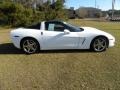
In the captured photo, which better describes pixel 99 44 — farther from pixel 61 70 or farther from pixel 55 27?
pixel 61 70

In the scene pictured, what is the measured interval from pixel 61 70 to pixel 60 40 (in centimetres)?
267

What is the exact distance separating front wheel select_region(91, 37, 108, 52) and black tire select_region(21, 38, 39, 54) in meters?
2.12

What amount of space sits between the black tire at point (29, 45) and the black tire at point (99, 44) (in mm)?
2084

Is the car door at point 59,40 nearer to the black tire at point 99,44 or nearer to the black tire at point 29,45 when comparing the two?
the black tire at point 29,45

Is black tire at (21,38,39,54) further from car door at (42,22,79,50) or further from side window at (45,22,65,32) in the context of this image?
side window at (45,22,65,32)

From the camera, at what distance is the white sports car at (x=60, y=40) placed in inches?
396

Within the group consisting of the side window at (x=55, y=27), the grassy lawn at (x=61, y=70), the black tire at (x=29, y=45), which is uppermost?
the side window at (x=55, y=27)

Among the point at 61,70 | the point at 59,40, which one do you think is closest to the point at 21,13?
the point at 59,40

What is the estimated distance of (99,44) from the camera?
33.2 feet

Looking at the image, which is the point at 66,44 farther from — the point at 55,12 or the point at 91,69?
the point at 55,12

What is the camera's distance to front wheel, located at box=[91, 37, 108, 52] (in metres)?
10.1

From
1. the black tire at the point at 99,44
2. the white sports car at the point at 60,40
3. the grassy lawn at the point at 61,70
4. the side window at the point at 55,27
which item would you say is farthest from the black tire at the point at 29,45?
the black tire at the point at 99,44

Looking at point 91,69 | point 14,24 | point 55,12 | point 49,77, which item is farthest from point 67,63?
point 55,12

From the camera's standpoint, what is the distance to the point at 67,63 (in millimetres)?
8406
